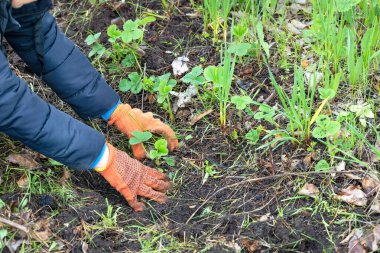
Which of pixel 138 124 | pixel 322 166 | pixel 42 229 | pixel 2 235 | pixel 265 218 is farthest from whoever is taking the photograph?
pixel 138 124

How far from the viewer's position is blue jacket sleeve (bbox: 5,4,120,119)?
2594 mm

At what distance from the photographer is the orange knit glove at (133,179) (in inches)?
103

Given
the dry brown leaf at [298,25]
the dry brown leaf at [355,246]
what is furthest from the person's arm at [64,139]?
the dry brown leaf at [298,25]

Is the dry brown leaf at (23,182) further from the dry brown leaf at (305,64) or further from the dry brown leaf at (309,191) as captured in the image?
the dry brown leaf at (305,64)

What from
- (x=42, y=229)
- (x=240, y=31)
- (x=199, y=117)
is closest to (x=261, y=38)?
(x=240, y=31)

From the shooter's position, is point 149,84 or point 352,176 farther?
point 149,84

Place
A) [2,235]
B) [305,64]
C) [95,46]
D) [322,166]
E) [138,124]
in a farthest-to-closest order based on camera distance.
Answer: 1. [95,46]
2. [305,64]
3. [138,124]
4. [322,166]
5. [2,235]

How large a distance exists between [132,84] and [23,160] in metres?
0.68

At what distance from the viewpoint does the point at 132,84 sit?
3.09 metres

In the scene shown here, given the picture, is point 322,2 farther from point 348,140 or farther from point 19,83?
point 19,83

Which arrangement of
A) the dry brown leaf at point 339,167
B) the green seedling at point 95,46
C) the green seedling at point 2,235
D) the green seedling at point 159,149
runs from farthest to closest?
the green seedling at point 95,46 < the green seedling at point 159,149 < the dry brown leaf at point 339,167 < the green seedling at point 2,235

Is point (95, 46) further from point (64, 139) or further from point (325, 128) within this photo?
point (325, 128)

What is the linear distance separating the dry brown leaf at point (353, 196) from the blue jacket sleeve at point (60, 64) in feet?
3.70

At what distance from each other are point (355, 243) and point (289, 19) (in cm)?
152
